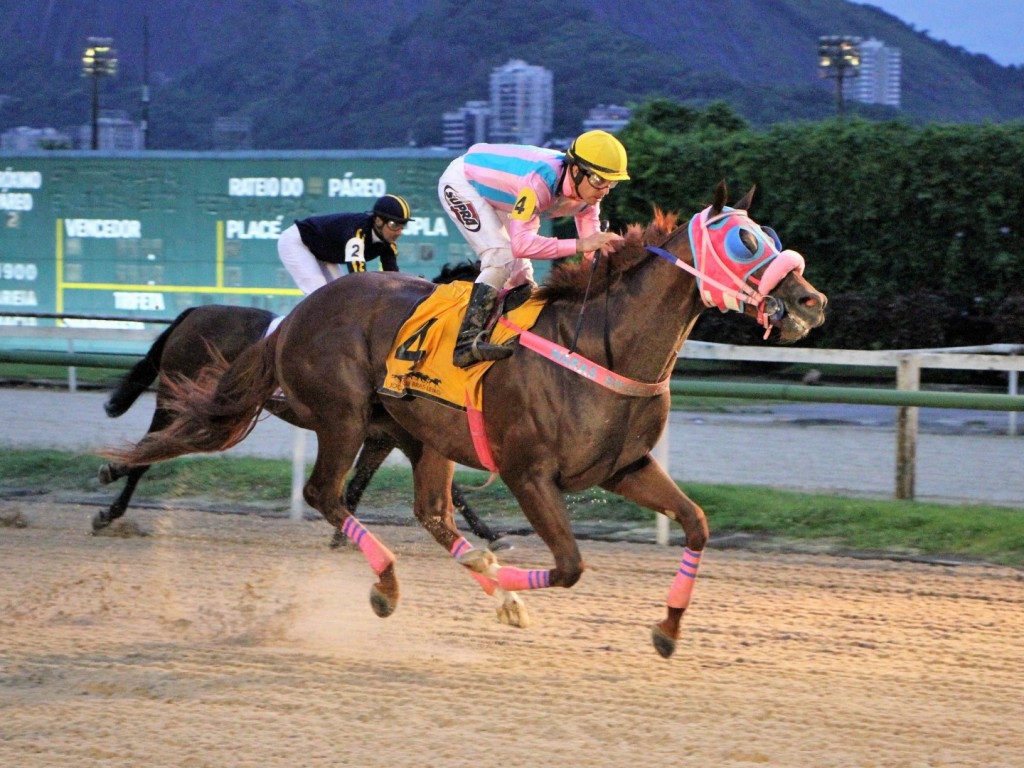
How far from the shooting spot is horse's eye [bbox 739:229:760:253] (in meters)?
4.31

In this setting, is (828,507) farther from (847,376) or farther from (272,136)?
(272,136)

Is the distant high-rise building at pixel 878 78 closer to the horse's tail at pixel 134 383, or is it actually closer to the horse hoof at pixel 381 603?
the horse's tail at pixel 134 383

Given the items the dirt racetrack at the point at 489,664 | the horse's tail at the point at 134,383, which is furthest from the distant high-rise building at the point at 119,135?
the dirt racetrack at the point at 489,664

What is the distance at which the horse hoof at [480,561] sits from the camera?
5012 mm

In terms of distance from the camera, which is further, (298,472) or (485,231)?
(298,472)

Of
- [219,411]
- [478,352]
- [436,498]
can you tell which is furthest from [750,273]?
[219,411]

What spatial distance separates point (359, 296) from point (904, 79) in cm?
4619

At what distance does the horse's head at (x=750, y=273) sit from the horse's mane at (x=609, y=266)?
232mm

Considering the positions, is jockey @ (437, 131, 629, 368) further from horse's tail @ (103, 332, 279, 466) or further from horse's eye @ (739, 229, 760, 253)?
horse's tail @ (103, 332, 279, 466)

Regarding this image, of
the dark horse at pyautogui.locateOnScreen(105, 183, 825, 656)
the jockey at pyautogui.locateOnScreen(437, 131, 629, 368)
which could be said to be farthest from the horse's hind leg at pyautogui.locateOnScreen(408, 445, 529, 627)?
the jockey at pyautogui.locateOnScreen(437, 131, 629, 368)

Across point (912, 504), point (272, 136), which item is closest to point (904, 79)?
point (272, 136)

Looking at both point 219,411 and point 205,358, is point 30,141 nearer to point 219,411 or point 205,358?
point 205,358

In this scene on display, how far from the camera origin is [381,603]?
5055 mm

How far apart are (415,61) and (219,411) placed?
113ft
